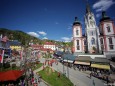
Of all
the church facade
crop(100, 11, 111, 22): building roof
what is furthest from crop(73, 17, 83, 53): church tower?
crop(100, 11, 111, 22): building roof

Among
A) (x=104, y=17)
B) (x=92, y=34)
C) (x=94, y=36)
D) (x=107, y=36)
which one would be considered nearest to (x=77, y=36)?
(x=92, y=34)

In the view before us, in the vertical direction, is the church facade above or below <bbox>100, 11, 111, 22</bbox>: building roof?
below

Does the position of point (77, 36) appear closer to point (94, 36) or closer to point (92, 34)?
point (92, 34)

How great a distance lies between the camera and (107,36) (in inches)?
1464

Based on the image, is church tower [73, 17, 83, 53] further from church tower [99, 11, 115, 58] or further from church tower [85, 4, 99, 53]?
church tower [99, 11, 115, 58]

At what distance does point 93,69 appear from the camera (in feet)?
105

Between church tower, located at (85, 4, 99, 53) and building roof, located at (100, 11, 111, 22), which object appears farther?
church tower, located at (85, 4, 99, 53)

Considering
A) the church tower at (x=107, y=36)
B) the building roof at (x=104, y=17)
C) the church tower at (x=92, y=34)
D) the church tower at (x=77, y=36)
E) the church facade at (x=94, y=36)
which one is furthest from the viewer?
the church tower at (x=77, y=36)

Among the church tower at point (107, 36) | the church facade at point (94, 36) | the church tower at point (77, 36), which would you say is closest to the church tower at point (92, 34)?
the church facade at point (94, 36)

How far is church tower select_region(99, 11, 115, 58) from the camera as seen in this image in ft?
118

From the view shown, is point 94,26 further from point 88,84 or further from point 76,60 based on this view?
point 88,84

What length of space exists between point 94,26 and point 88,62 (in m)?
16.4

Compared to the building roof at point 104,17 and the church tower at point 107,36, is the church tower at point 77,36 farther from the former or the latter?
the building roof at point 104,17

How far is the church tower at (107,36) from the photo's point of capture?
3594 cm
